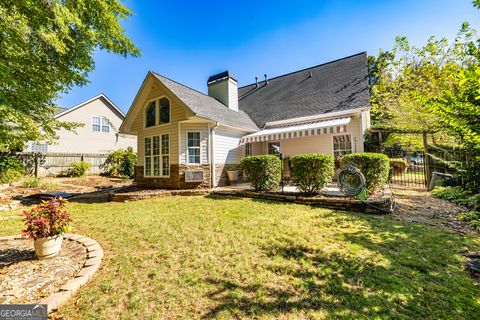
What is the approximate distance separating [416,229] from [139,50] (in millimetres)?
14895

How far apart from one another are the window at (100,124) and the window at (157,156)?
17873 mm

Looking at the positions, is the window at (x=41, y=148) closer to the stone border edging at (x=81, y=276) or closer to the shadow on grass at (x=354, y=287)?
the stone border edging at (x=81, y=276)

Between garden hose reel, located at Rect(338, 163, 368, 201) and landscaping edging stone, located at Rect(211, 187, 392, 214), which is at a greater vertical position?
garden hose reel, located at Rect(338, 163, 368, 201)

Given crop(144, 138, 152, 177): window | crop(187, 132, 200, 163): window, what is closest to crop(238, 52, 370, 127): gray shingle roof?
crop(187, 132, 200, 163): window

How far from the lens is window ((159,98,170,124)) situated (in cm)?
1402

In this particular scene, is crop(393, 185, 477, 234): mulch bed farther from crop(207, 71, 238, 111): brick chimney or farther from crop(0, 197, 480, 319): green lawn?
crop(207, 71, 238, 111): brick chimney

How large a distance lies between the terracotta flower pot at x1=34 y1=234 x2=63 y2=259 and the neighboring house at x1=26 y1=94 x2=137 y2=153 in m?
22.3

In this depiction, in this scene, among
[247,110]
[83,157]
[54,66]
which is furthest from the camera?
[83,157]

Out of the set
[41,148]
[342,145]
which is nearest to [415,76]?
[342,145]

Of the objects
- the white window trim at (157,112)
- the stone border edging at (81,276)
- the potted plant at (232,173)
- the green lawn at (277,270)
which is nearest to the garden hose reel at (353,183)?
the green lawn at (277,270)

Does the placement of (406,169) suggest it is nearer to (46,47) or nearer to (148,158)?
(148,158)

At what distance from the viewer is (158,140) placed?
14.6m

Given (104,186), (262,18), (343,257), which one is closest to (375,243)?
(343,257)

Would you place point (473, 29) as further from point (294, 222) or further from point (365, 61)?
point (294, 222)
